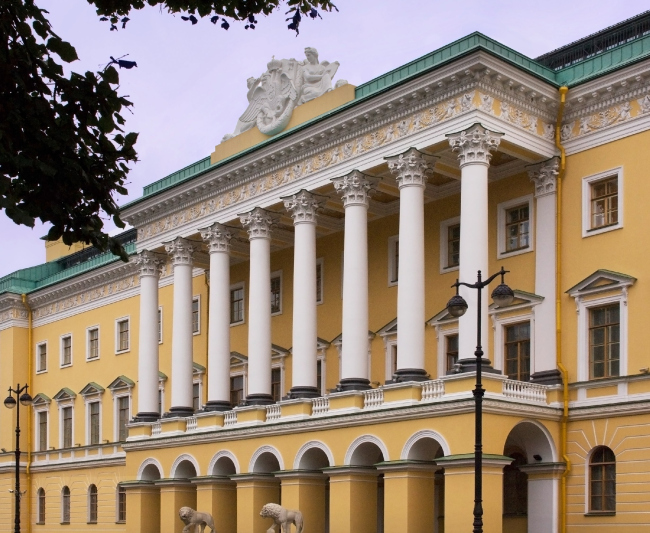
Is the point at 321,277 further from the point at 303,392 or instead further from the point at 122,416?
the point at 122,416

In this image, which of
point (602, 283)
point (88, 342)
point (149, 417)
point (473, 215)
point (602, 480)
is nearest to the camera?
point (602, 480)

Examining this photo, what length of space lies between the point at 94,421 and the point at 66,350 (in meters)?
4.59

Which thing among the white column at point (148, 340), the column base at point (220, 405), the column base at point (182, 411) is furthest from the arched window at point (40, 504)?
the column base at point (220, 405)

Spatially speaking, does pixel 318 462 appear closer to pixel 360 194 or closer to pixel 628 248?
pixel 360 194

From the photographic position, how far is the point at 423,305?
30266 mm

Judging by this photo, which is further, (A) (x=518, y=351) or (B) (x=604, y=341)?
(A) (x=518, y=351)

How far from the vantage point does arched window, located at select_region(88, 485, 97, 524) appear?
48844 mm

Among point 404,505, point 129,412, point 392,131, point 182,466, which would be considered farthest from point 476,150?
point 129,412

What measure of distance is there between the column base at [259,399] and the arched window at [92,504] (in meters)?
16.2

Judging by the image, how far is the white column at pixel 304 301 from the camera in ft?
111

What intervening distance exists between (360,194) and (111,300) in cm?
2046

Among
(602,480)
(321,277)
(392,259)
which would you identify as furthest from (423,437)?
(321,277)

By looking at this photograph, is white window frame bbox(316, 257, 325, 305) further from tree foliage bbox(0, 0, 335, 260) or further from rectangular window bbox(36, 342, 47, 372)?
tree foliage bbox(0, 0, 335, 260)

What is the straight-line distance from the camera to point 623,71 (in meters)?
28.9
